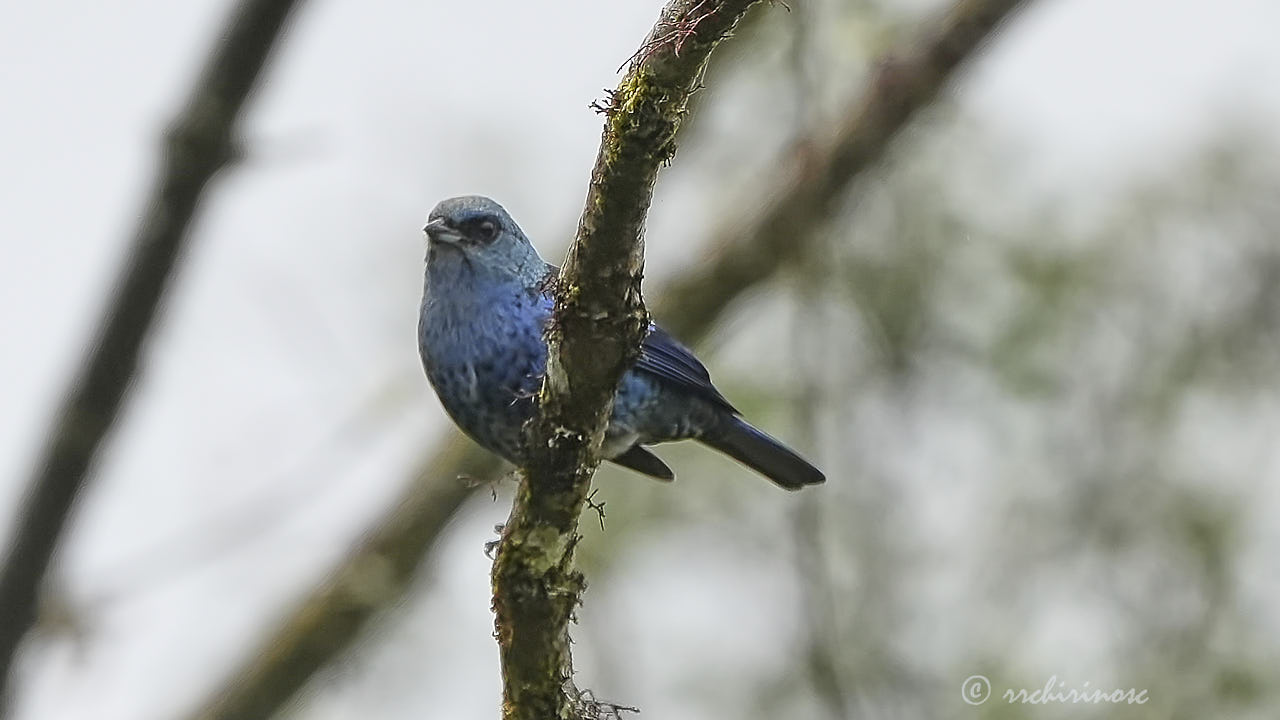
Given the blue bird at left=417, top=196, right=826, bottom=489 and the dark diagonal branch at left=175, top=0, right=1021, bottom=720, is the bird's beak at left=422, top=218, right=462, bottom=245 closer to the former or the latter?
the blue bird at left=417, top=196, right=826, bottom=489

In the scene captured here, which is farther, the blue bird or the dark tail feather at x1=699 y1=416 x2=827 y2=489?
the dark tail feather at x1=699 y1=416 x2=827 y2=489

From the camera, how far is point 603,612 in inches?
237

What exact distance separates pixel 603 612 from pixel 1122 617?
8.74 ft

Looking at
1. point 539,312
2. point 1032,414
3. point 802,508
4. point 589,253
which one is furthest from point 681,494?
point 589,253

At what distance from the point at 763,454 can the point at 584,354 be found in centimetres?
222

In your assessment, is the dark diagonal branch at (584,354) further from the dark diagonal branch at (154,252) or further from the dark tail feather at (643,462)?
the dark tail feather at (643,462)

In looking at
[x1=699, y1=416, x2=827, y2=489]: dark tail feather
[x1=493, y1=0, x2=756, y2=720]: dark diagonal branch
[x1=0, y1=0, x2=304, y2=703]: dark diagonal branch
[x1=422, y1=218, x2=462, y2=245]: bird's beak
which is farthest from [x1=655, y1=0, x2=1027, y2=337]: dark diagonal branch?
[x1=0, y1=0, x2=304, y2=703]: dark diagonal branch

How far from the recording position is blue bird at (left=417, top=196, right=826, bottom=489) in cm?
430

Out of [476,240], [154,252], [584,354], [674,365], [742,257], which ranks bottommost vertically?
[154,252]

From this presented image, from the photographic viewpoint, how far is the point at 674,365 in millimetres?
4699

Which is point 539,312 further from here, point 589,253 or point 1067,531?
point 1067,531

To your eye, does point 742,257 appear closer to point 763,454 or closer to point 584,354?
point 763,454

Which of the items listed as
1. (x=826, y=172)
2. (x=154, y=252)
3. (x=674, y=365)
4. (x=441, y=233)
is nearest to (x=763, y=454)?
(x=674, y=365)

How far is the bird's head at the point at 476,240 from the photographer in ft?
14.7
